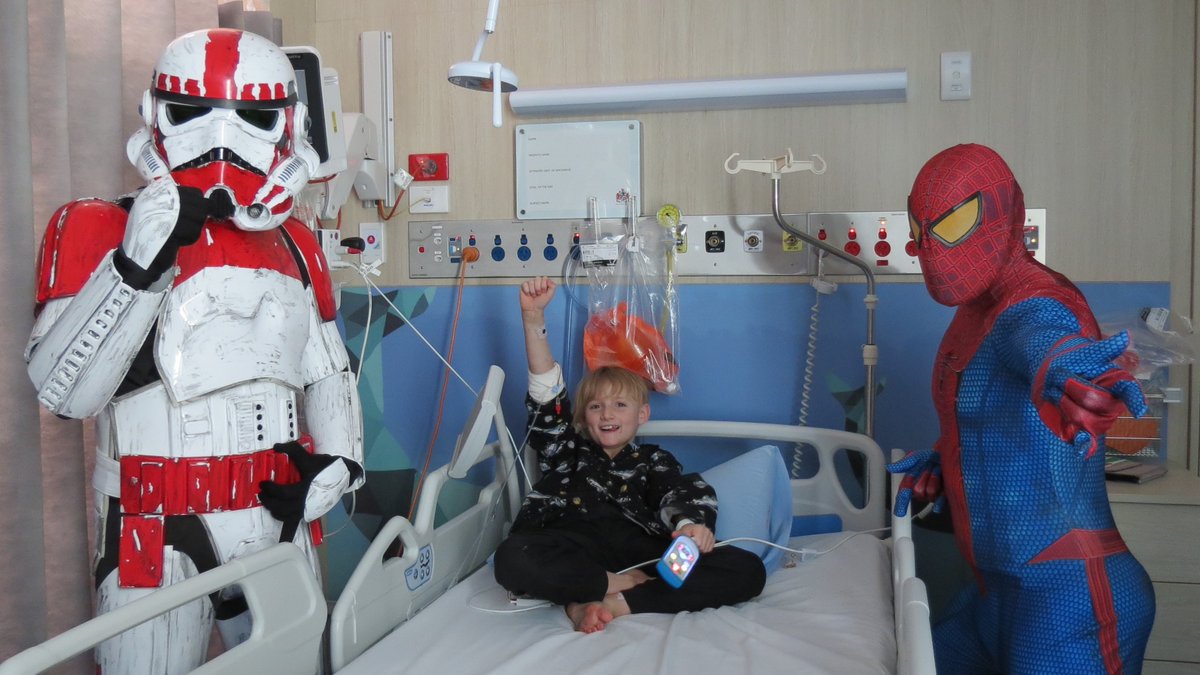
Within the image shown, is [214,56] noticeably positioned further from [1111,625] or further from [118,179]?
[1111,625]

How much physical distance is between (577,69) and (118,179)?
4.21 feet

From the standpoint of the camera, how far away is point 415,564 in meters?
2.08

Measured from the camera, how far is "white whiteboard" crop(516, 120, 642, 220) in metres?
2.79

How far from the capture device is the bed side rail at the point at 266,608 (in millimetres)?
1331

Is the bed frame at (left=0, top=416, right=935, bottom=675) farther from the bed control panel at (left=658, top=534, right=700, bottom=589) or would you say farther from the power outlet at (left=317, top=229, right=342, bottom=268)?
the power outlet at (left=317, top=229, right=342, bottom=268)

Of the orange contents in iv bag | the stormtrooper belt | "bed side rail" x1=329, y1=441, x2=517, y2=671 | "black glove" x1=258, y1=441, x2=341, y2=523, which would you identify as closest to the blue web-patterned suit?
the orange contents in iv bag

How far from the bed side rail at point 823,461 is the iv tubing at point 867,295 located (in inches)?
3.1

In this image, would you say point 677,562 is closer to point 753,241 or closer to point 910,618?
point 910,618

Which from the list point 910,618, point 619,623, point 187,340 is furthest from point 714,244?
point 187,340

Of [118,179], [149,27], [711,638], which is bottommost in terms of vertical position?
[711,638]


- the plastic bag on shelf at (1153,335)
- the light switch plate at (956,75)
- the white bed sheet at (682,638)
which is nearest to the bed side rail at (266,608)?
the white bed sheet at (682,638)

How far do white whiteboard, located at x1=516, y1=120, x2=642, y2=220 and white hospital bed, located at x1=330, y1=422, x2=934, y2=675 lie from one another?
0.89 m

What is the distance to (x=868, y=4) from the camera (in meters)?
2.63

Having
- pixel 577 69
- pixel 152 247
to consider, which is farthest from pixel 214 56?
pixel 577 69
